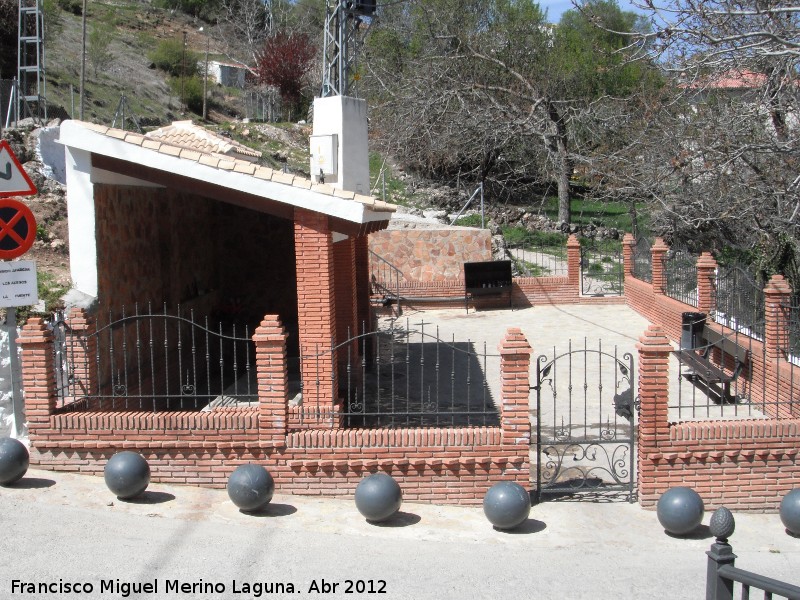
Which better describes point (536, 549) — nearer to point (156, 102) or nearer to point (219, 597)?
point (219, 597)

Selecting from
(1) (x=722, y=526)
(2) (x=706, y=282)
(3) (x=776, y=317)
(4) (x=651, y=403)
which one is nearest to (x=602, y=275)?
(2) (x=706, y=282)

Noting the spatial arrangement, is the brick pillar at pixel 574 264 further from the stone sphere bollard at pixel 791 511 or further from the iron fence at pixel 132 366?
the stone sphere bollard at pixel 791 511

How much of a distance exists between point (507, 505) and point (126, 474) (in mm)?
3442

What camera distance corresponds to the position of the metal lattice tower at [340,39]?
1263 centimetres

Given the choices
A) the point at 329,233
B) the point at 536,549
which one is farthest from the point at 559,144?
the point at 536,549

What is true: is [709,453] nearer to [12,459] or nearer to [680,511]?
[680,511]

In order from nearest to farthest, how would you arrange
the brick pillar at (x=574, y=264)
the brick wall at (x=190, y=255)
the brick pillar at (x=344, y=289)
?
1. the brick wall at (x=190, y=255)
2. the brick pillar at (x=344, y=289)
3. the brick pillar at (x=574, y=264)

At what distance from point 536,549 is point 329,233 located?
12.9ft

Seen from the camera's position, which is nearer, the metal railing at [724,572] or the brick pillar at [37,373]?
the metal railing at [724,572]

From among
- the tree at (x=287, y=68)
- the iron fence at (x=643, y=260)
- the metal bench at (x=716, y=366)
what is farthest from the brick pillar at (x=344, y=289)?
the tree at (x=287, y=68)

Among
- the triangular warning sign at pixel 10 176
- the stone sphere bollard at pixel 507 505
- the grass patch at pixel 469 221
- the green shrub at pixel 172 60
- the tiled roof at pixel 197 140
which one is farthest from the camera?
the green shrub at pixel 172 60

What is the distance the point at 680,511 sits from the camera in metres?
7.05

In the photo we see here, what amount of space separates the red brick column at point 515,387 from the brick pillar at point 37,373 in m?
4.44

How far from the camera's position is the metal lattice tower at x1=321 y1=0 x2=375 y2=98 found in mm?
12633
